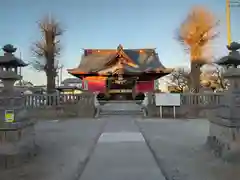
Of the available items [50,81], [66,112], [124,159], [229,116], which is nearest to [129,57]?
[50,81]

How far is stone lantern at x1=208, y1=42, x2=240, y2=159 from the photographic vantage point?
6.82 metres

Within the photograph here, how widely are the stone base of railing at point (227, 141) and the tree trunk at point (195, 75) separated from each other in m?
14.8

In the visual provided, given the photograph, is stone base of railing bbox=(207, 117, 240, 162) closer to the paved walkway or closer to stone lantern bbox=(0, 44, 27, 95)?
the paved walkway

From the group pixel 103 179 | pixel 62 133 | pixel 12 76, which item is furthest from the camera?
pixel 62 133

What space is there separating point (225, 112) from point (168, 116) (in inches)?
392

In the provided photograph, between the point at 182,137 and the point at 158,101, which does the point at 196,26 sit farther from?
the point at 182,137

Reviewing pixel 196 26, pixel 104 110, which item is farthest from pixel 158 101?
pixel 196 26

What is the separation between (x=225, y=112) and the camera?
7176 millimetres

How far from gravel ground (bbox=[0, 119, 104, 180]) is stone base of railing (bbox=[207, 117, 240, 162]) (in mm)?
3131

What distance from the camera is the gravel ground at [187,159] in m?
5.80

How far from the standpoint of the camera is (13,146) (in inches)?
264

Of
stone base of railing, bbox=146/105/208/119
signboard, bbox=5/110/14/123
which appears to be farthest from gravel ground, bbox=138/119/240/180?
stone base of railing, bbox=146/105/208/119

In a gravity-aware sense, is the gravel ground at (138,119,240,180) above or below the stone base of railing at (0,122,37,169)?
below

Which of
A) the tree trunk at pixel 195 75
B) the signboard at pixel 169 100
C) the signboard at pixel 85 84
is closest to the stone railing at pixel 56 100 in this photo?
the signboard at pixel 169 100
